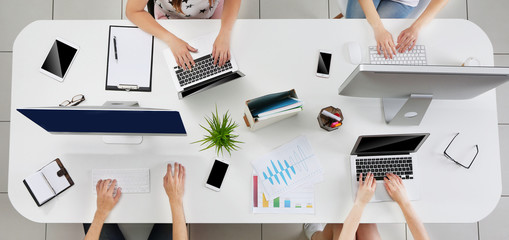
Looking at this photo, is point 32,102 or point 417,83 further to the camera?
point 32,102

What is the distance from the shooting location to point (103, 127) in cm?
121

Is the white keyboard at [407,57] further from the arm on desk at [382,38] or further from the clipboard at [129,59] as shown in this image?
the clipboard at [129,59]

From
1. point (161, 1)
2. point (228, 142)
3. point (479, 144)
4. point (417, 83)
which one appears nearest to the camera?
point (417, 83)

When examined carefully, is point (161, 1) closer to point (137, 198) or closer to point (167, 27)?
point (167, 27)

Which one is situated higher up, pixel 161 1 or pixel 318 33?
pixel 161 1

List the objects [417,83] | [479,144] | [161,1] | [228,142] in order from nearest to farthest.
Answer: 1. [417,83]
2. [228,142]
3. [479,144]
4. [161,1]

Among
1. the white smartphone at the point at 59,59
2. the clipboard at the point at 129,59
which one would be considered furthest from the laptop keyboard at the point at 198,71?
the white smartphone at the point at 59,59

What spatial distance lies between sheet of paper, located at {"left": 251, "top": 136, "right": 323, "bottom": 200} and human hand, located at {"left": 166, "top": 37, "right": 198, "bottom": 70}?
533mm

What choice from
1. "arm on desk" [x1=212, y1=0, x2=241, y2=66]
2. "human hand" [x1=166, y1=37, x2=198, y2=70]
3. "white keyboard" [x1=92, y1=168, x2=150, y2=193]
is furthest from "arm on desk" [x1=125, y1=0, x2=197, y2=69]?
"white keyboard" [x1=92, y1=168, x2=150, y2=193]

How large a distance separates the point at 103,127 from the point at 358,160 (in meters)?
1.08

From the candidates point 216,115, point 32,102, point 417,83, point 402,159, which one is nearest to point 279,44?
point 216,115

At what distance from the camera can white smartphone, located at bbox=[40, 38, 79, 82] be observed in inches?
57.2

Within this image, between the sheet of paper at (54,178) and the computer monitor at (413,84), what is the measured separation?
4.27 ft

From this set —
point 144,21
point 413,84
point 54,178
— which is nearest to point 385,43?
point 413,84
